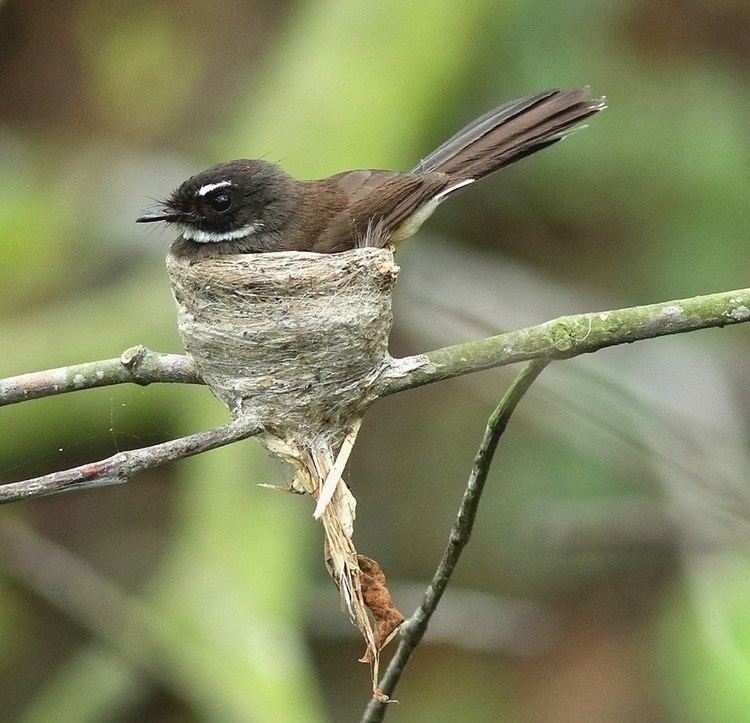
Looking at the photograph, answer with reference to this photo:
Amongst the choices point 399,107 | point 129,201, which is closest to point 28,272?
point 129,201

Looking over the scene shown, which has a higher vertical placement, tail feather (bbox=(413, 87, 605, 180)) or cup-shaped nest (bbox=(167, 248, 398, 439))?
tail feather (bbox=(413, 87, 605, 180))

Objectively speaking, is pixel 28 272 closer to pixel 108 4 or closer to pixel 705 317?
pixel 108 4

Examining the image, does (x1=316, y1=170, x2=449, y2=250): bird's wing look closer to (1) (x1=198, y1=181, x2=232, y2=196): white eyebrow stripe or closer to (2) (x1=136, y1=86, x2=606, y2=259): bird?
A: (2) (x1=136, y1=86, x2=606, y2=259): bird

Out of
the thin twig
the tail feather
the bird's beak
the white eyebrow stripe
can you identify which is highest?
the tail feather

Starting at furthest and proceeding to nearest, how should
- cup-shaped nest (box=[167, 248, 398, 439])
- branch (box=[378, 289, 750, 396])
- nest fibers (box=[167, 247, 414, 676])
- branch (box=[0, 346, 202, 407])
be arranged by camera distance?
cup-shaped nest (box=[167, 248, 398, 439]) → nest fibers (box=[167, 247, 414, 676]) → branch (box=[0, 346, 202, 407]) → branch (box=[378, 289, 750, 396])

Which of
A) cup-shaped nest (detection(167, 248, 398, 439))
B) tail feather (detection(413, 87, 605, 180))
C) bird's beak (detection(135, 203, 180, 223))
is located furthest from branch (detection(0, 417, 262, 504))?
tail feather (detection(413, 87, 605, 180))

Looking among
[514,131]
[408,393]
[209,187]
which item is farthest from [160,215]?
[408,393]
